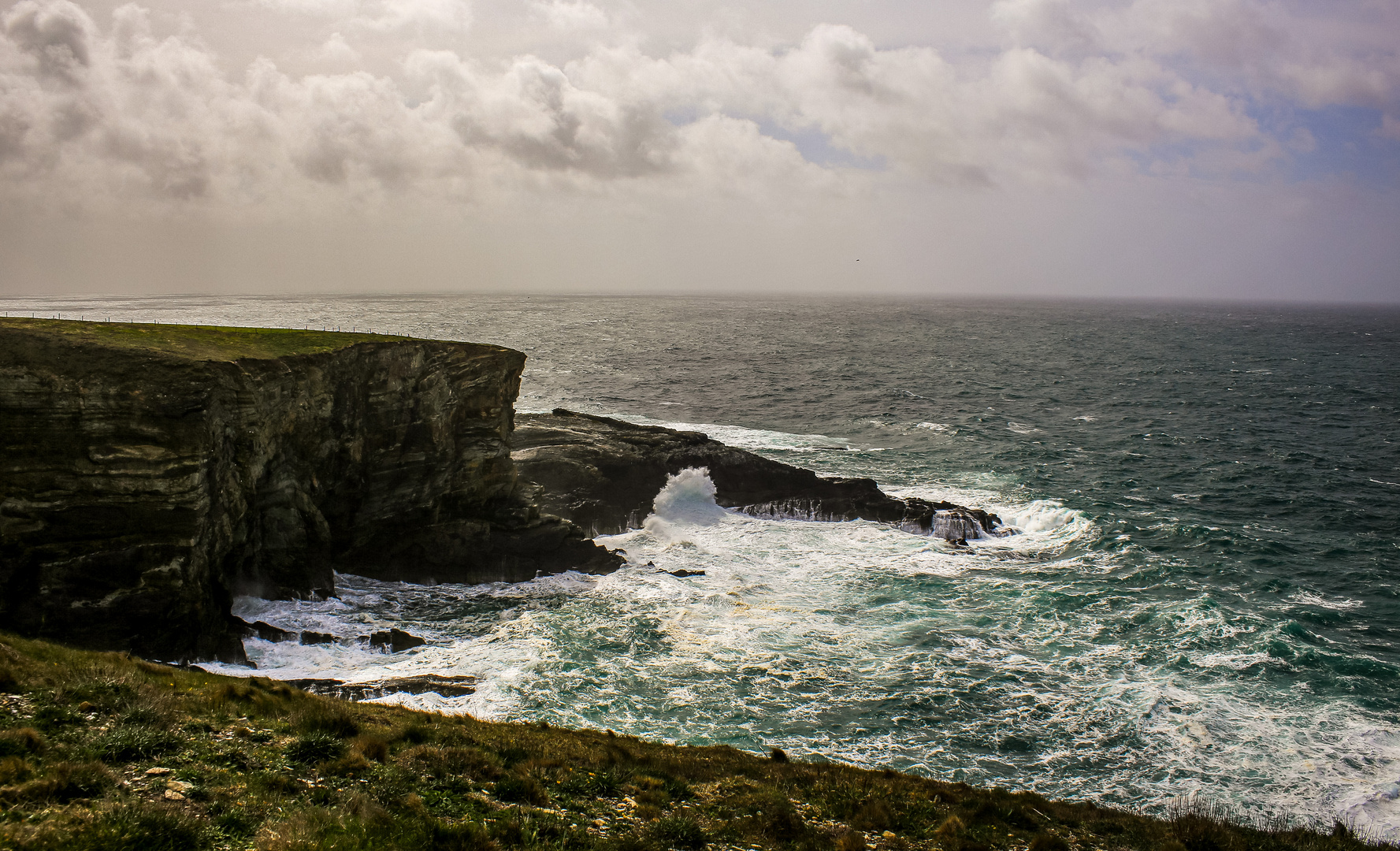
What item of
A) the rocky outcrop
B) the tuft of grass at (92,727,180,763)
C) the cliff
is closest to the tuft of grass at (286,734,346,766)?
the tuft of grass at (92,727,180,763)

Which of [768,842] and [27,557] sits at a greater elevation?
[27,557]

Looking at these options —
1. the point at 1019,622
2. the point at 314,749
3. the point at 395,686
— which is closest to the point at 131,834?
the point at 314,749

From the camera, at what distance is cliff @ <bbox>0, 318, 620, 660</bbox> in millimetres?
22484

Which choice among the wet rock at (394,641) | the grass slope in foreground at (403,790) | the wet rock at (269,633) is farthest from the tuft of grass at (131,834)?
the wet rock at (269,633)

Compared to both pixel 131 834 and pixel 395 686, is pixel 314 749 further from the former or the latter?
pixel 395 686

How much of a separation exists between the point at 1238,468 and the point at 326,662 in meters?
54.0

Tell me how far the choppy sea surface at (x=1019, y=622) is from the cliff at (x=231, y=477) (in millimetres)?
2214

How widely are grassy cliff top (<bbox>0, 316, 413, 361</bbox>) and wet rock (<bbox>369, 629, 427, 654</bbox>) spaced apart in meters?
11.2

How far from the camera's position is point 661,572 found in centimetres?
3506

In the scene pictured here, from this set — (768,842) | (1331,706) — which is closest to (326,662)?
(768,842)

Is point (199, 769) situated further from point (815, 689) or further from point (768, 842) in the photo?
point (815, 689)

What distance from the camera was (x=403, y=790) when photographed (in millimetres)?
12953

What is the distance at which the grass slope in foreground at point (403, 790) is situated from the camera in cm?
1055

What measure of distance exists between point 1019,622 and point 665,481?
69.1 feet
